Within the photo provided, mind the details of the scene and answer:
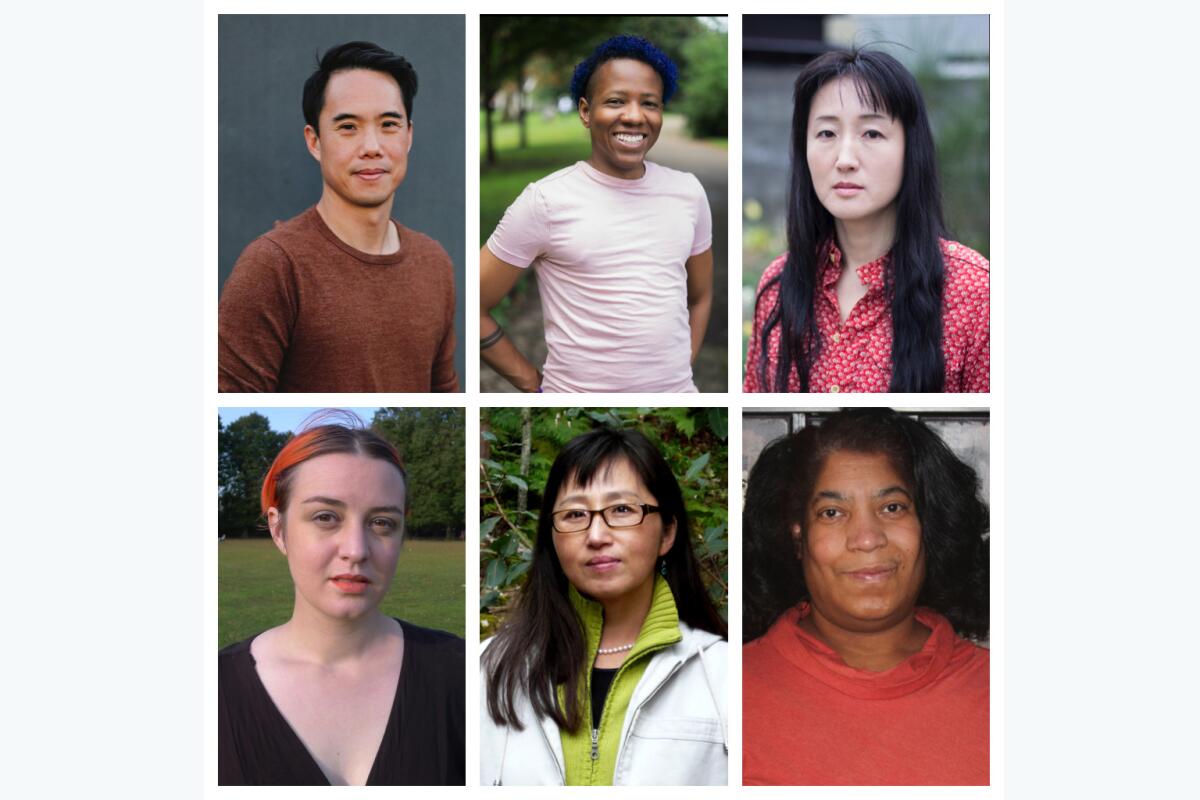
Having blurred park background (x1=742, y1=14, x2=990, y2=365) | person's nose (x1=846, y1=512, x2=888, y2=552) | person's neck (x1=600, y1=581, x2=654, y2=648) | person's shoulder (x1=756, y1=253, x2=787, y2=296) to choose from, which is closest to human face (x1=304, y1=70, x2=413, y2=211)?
blurred park background (x1=742, y1=14, x2=990, y2=365)

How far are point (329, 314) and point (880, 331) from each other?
1.64 meters

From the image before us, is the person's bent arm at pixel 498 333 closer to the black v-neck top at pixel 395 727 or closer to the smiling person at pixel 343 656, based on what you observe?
the smiling person at pixel 343 656

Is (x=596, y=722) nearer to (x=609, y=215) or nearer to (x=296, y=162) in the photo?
(x=609, y=215)

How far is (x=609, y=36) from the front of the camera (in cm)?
457

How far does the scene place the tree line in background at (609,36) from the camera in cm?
458

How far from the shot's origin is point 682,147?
457cm

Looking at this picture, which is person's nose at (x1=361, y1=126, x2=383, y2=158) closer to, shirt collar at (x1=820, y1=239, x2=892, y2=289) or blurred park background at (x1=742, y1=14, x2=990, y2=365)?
blurred park background at (x1=742, y1=14, x2=990, y2=365)

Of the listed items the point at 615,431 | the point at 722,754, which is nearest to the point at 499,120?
the point at 615,431

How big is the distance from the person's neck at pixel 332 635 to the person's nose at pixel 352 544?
0.18 metres

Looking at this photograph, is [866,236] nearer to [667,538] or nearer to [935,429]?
[935,429]

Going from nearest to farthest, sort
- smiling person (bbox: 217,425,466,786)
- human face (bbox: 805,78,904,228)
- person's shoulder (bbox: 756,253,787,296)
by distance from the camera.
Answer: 1. human face (bbox: 805,78,904,228)
2. smiling person (bbox: 217,425,466,786)
3. person's shoulder (bbox: 756,253,787,296)

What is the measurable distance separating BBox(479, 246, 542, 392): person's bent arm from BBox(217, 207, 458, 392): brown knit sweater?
0.10 m

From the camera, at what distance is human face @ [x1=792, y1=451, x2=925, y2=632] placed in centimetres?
453

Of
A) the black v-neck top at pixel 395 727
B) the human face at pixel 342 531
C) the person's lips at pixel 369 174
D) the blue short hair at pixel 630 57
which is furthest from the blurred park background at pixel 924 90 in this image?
the black v-neck top at pixel 395 727
